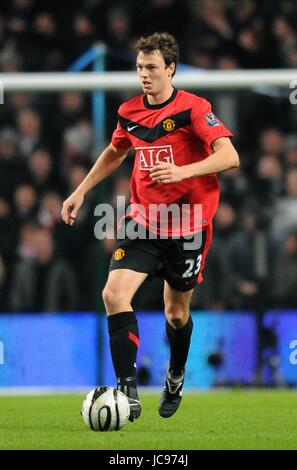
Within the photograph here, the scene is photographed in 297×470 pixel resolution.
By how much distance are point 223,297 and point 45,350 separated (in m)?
1.48

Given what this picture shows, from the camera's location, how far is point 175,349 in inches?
246

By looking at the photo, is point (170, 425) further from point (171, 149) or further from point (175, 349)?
point (171, 149)

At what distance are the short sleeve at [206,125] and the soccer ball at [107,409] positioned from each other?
1.33 meters

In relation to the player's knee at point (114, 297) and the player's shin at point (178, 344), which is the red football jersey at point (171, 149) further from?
the player's shin at point (178, 344)

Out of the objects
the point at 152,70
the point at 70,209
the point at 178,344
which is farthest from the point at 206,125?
the point at 178,344

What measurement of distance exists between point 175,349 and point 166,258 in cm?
63

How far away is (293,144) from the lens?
9547 mm

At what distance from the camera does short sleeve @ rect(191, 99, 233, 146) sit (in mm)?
5629

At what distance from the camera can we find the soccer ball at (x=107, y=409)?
5293 mm

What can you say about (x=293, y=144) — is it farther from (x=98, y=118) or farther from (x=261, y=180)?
(x=98, y=118)

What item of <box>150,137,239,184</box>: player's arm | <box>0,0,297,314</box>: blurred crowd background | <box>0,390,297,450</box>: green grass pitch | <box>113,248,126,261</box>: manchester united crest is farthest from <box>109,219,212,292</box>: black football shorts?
<box>0,0,297,314</box>: blurred crowd background

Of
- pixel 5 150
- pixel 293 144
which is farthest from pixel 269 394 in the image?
pixel 5 150

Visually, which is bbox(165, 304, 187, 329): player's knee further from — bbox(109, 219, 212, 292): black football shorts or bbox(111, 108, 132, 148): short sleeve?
bbox(111, 108, 132, 148): short sleeve

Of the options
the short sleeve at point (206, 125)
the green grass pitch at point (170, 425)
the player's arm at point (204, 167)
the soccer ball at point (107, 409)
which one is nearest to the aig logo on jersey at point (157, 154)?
the short sleeve at point (206, 125)
